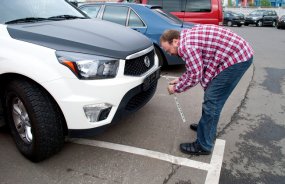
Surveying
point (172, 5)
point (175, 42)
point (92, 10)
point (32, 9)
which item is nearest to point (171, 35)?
point (175, 42)

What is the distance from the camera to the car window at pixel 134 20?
6234 mm

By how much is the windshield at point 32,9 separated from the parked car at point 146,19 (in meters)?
2.14

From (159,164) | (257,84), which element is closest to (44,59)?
(159,164)

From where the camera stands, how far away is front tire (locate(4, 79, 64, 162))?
2771mm

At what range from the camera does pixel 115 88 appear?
2.81m

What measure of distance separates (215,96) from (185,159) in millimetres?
756

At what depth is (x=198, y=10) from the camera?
8.71m

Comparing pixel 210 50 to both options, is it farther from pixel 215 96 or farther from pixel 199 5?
pixel 199 5

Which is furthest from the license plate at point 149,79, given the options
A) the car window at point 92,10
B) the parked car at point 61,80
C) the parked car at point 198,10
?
the parked car at point 198,10

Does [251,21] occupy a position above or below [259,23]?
above

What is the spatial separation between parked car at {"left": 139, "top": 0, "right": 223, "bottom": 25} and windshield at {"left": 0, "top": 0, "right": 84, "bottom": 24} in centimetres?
524

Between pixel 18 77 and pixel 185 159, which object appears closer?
pixel 18 77

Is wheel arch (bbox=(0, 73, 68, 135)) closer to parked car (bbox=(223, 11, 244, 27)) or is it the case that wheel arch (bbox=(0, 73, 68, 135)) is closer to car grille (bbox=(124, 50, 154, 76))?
car grille (bbox=(124, 50, 154, 76))

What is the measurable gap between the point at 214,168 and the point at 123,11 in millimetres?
4402
